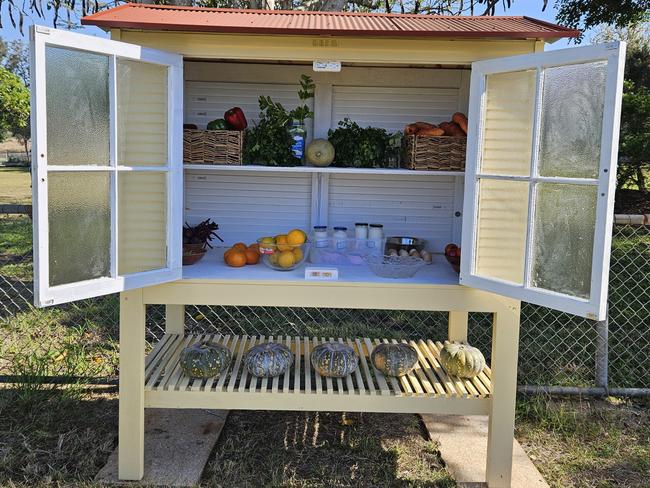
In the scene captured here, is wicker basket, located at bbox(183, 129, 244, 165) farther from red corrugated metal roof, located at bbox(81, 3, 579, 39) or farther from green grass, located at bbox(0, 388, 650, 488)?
green grass, located at bbox(0, 388, 650, 488)

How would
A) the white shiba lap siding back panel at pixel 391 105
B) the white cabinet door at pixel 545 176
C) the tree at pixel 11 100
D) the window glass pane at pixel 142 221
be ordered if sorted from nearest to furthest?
the white cabinet door at pixel 545 176
the window glass pane at pixel 142 221
the white shiba lap siding back panel at pixel 391 105
the tree at pixel 11 100

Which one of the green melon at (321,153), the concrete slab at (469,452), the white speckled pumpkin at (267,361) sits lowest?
the concrete slab at (469,452)

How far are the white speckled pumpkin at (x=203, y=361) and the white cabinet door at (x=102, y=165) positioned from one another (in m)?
0.51

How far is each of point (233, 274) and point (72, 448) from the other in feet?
4.33

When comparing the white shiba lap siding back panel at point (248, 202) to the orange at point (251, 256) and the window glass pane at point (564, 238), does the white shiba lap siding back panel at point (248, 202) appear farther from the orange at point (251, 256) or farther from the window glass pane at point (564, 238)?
the window glass pane at point (564, 238)

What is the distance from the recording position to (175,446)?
3350 mm

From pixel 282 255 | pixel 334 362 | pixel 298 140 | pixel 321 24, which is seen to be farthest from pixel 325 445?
pixel 321 24

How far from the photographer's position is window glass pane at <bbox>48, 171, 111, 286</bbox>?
2510mm

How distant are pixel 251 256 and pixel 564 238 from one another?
5.16ft

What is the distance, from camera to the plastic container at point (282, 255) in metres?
3.16

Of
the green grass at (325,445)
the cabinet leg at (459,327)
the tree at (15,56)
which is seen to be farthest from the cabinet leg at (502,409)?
the tree at (15,56)

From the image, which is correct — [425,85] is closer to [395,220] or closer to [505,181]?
[395,220]

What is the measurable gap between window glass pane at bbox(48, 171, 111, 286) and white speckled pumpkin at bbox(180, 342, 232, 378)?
729 millimetres

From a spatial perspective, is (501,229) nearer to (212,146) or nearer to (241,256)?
(241,256)
